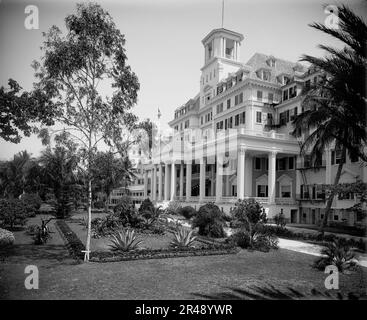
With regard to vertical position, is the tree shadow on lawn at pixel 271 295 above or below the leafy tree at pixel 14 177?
below

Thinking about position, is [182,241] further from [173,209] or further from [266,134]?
[173,209]

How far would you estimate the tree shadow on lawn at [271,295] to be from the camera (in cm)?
841

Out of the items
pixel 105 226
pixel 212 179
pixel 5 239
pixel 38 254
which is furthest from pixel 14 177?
pixel 38 254

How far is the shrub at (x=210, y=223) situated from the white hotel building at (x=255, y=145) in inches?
449

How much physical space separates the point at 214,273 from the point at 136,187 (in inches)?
3217

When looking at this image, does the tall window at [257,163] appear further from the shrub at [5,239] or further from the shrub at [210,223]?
the shrub at [5,239]

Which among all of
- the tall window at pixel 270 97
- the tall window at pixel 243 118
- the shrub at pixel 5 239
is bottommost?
the shrub at pixel 5 239

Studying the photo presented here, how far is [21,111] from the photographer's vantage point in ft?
44.3

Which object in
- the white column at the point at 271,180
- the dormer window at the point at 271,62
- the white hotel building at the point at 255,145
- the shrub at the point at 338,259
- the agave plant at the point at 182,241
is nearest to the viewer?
the shrub at the point at 338,259

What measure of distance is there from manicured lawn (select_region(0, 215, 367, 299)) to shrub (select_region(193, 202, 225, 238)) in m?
6.61

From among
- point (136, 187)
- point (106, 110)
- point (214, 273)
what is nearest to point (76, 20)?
point (106, 110)

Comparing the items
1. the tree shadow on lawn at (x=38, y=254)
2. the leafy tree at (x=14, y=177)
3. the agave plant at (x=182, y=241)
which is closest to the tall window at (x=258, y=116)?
the agave plant at (x=182, y=241)

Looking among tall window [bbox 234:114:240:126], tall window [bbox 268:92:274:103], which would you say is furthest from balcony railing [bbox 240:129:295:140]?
tall window [bbox 234:114:240:126]
